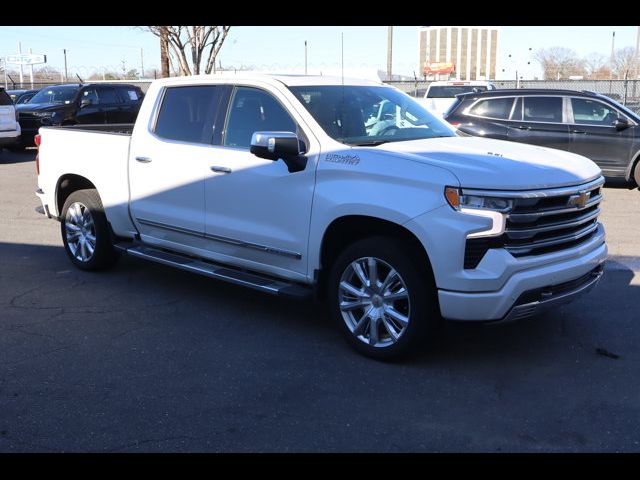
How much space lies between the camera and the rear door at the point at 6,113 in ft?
56.9

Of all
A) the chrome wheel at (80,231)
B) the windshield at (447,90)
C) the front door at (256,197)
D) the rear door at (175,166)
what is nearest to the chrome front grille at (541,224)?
the front door at (256,197)

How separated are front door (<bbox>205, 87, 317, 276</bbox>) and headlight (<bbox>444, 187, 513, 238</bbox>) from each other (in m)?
1.12

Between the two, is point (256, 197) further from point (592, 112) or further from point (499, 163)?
point (592, 112)

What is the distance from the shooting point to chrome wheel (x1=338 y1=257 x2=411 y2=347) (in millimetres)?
4648

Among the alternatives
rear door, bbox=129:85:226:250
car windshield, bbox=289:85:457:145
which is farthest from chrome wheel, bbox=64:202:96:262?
car windshield, bbox=289:85:457:145

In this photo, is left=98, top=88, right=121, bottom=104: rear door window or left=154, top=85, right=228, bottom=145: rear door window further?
left=98, top=88, right=121, bottom=104: rear door window

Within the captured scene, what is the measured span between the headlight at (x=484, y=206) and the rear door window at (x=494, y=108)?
913 cm

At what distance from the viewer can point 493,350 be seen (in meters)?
5.04

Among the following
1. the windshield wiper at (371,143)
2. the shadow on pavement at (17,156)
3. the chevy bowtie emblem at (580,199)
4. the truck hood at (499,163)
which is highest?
the windshield wiper at (371,143)

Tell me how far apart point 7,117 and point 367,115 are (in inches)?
571

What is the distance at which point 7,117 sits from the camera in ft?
57.3

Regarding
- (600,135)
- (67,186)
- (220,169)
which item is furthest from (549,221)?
(600,135)

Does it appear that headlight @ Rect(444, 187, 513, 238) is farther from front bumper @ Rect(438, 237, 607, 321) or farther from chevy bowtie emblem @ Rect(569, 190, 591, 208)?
chevy bowtie emblem @ Rect(569, 190, 591, 208)

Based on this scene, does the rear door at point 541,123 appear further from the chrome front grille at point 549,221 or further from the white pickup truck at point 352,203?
the chrome front grille at point 549,221
